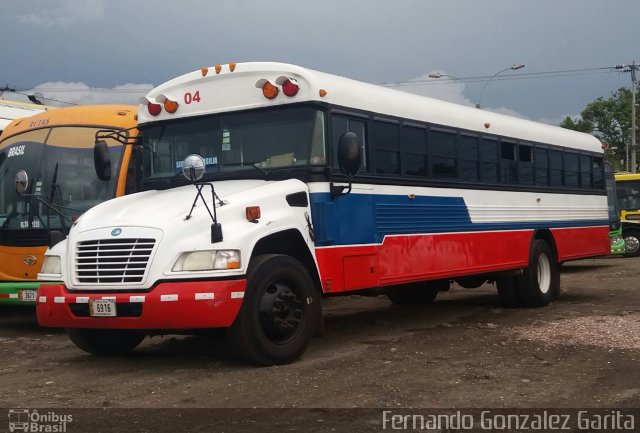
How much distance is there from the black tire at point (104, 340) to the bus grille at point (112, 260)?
850 mm

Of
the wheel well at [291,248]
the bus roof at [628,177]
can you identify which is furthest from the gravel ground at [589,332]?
the bus roof at [628,177]

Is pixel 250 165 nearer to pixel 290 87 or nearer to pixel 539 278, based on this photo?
pixel 290 87

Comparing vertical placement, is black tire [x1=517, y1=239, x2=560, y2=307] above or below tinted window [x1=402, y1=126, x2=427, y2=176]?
below

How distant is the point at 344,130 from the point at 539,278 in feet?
17.3

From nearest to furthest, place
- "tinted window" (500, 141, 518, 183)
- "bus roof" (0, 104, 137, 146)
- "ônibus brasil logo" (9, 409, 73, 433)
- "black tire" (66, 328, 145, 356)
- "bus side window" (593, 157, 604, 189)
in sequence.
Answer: "ônibus brasil logo" (9, 409, 73, 433), "black tire" (66, 328, 145, 356), "bus roof" (0, 104, 137, 146), "tinted window" (500, 141, 518, 183), "bus side window" (593, 157, 604, 189)

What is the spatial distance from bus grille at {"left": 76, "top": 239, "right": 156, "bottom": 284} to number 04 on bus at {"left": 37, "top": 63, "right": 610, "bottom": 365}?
0.04 feet

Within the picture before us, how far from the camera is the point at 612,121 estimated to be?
73.9m

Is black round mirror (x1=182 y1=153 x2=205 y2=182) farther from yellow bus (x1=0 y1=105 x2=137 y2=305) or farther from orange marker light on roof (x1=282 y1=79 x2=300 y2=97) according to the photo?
yellow bus (x1=0 y1=105 x2=137 y2=305)

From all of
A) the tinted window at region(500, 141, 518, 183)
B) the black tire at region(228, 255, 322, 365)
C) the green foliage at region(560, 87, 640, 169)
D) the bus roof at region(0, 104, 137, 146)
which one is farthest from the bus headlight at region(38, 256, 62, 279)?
the green foliage at region(560, 87, 640, 169)

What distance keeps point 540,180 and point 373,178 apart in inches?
188

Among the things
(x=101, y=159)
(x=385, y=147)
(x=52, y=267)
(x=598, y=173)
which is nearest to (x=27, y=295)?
(x=101, y=159)

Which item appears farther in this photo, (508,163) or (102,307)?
(508,163)

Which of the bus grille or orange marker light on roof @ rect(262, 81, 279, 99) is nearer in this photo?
the bus grille

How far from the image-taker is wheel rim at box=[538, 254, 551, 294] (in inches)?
474
